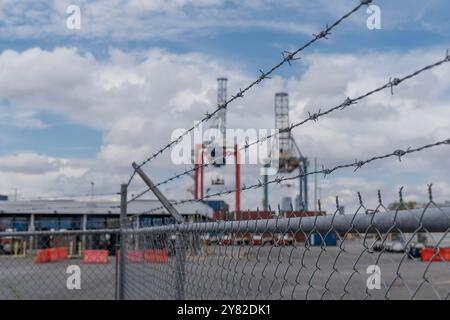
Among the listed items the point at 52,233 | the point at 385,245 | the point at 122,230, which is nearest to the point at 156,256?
the point at 122,230

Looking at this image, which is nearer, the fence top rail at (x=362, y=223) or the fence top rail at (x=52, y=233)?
the fence top rail at (x=362, y=223)

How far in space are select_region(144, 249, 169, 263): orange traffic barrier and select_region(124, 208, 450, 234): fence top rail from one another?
153 cm

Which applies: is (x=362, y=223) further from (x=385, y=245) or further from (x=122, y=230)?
(x=122, y=230)

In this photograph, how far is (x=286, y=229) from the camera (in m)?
2.61

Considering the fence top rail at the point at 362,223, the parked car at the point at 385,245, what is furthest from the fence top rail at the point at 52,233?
the parked car at the point at 385,245

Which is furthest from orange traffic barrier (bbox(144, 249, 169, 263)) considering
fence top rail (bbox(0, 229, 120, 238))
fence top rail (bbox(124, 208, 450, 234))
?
fence top rail (bbox(124, 208, 450, 234))

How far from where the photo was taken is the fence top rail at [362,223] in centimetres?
179

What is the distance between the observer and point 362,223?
83.0 inches

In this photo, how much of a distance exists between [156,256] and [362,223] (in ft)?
10.3

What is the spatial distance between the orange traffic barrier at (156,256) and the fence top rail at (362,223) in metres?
1.53

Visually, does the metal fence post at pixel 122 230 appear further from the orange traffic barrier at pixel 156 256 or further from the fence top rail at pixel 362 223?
the fence top rail at pixel 362 223

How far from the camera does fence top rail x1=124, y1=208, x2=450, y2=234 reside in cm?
179

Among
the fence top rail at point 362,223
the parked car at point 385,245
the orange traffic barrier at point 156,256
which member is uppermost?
the fence top rail at point 362,223
